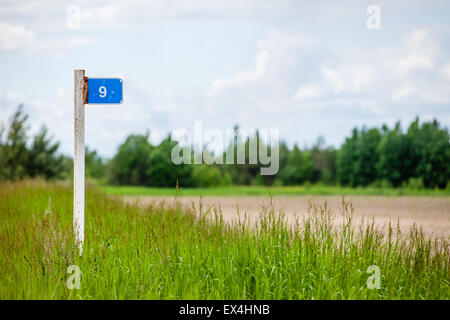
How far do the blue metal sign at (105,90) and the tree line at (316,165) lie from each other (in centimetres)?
1949

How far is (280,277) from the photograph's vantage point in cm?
427

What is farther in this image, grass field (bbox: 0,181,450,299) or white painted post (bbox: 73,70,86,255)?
white painted post (bbox: 73,70,86,255)

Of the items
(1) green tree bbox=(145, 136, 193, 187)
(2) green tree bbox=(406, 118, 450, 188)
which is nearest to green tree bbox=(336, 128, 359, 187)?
(2) green tree bbox=(406, 118, 450, 188)

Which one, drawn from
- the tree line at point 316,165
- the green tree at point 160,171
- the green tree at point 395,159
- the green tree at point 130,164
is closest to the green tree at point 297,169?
the tree line at point 316,165

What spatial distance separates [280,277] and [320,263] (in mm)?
475

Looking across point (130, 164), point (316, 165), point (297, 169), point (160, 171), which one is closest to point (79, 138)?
point (160, 171)

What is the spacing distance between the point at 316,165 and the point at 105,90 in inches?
1649

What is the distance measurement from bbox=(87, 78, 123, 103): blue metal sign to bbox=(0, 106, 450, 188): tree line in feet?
63.9

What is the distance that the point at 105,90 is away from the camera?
4.75m

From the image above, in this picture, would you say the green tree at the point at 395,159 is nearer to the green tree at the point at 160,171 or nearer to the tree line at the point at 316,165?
the tree line at the point at 316,165

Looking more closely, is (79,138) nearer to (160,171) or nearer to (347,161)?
(160,171)

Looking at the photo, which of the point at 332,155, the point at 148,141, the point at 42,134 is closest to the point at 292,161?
the point at 332,155

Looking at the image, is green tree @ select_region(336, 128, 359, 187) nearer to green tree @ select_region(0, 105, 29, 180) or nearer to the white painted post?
green tree @ select_region(0, 105, 29, 180)

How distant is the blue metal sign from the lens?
460cm
